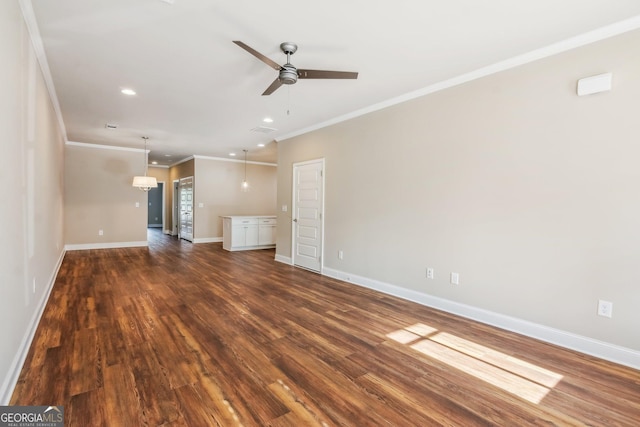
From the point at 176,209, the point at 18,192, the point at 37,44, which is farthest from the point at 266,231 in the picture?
the point at 18,192

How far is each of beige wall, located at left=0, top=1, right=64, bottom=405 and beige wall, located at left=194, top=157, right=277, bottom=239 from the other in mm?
5820

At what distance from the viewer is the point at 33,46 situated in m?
2.72

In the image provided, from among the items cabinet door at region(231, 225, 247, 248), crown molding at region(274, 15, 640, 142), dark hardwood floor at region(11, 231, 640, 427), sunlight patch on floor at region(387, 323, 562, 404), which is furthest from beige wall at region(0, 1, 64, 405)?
cabinet door at region(231, 225, 247, 248)

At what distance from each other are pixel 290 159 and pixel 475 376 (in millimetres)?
4910

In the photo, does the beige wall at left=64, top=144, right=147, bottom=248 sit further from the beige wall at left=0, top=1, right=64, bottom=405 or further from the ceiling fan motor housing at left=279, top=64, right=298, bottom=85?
the ceiling fan motor housing at left=279, top=64, right=298, bottom=85

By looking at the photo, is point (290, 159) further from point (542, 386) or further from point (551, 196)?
point (542, 386)

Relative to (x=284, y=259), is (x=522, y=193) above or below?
above

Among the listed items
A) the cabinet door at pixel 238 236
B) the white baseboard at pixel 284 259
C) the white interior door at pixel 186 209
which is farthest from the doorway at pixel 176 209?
the white baseboard at pixel 284 259

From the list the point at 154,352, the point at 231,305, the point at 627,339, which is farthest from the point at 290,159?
the point at 627,339

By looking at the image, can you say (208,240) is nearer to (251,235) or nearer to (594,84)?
(251,235)

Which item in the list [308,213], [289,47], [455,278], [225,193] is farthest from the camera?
[225,193]

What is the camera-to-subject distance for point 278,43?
2719mm

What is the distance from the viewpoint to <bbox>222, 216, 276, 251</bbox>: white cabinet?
7781 millimetres

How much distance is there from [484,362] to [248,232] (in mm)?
6472
